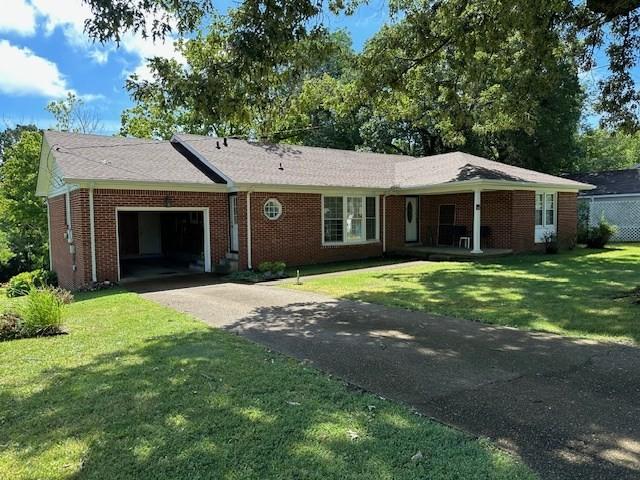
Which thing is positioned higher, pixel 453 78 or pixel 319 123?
pixel 319 123

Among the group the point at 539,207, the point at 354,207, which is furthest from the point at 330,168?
the point at 539,207

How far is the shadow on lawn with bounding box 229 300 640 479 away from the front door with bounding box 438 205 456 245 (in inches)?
461

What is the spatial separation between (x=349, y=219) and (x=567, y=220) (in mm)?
9660

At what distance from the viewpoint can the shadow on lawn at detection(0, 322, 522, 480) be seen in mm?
3086

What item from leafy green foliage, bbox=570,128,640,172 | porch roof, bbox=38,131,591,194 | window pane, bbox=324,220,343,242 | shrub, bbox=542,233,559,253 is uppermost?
leafy green foliage, bbox=570,128,640,172

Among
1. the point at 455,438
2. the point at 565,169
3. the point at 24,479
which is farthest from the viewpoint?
the point at 565,169

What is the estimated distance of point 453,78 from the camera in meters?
13.4

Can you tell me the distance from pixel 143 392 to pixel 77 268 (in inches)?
389

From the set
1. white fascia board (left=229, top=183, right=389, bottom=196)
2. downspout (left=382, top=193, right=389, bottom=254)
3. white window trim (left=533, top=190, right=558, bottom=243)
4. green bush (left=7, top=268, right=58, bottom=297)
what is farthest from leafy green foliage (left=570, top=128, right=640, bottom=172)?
green bush (left=7, top=268, right=58, bottom=297)

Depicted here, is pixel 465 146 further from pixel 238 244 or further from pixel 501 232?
pixel 238 244

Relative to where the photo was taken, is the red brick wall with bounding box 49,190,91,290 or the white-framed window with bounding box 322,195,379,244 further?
the white-framed window with bounding box 322,195,379,244

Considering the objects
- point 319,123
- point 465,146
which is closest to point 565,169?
point 465,146

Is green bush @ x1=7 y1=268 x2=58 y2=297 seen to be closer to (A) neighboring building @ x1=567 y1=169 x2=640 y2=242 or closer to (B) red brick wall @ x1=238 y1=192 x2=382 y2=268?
(B) red brick wall @ x1=238 y1=192 x2=382 y2=268

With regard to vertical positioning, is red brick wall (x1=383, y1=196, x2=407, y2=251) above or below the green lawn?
above
